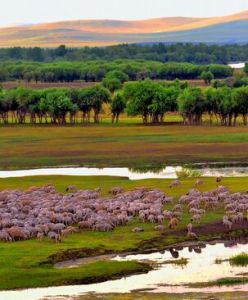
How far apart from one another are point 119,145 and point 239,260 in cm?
5009

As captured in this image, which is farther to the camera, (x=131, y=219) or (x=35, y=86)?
(x=35, y=86)

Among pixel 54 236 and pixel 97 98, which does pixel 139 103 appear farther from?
pixel 54 236

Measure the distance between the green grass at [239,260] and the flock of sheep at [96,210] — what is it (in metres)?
4.97

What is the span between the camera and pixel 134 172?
7275 cm

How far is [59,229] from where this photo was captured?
46.0 m

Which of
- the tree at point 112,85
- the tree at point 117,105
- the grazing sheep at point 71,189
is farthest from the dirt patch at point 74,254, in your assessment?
the tree at point 112,85

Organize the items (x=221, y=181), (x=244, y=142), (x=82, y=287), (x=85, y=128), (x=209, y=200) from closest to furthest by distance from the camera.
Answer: (x=82, y=287) → (x=209, y=200) → (x=221, y=181) → (x=244, y=142) → (x=85, y=128)

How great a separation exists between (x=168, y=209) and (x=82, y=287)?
48.2 feet

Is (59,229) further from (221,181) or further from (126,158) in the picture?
(126,158)

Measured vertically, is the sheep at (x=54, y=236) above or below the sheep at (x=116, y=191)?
above

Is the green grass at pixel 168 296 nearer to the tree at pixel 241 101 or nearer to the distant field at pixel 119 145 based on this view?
the distant field at pixel 119 145

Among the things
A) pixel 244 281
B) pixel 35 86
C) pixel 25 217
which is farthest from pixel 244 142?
pixel 35 86

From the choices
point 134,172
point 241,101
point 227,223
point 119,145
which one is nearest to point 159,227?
point 227,223

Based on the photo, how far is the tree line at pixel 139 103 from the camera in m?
119
